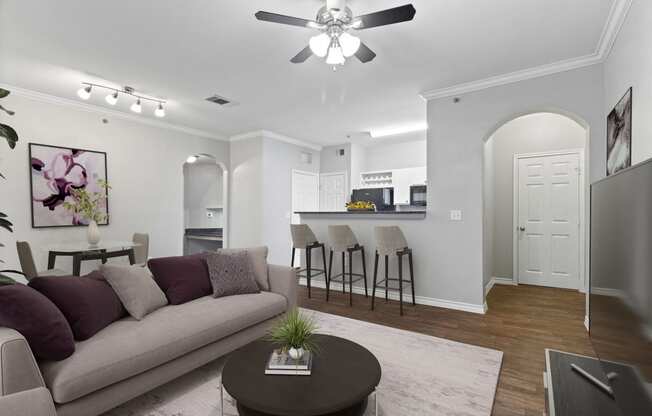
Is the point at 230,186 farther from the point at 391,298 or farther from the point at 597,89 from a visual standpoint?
the point at 597,89

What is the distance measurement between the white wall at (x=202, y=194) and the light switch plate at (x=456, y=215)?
5.45 meters

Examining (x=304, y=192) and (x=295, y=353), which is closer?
(x=295, y=353)

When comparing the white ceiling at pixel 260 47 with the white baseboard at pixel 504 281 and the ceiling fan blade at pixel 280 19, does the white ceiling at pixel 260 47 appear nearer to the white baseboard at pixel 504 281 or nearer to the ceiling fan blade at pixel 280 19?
the ceiling fan blade at pixel 280 19

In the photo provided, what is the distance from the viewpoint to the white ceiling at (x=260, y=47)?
7.82 ft

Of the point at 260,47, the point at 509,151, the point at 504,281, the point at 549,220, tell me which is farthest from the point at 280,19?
the point at 504,281

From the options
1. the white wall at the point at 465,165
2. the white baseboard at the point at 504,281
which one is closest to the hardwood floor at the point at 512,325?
the white baseboard at the point at 504,281

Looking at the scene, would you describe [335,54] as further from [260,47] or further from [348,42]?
[260,47]

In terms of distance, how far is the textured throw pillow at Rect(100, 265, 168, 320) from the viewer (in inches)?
85.5

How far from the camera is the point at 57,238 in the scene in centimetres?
410

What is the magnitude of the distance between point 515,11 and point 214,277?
3273mm

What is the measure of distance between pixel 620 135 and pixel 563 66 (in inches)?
47.3

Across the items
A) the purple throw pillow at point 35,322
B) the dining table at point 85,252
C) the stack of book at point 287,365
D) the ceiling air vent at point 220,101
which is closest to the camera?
the purple throw pillow at point 35,322

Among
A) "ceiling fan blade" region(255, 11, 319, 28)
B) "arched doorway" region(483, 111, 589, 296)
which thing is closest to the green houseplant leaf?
"ceiling fan blade" region(255, 11, 319, 28)

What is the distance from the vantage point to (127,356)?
5.65ft
